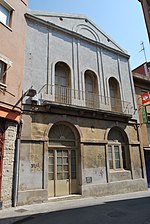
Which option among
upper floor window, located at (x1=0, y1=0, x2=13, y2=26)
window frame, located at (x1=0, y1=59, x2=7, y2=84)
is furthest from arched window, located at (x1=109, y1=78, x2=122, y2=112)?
upper floor window, located at (x1=0, y1=0, x2=13, y2=26)

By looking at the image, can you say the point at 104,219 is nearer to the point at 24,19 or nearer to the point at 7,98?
the point at 7,98

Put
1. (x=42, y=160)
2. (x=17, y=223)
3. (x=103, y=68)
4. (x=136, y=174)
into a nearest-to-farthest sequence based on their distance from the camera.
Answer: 1. (x=17, y=223)
2. (x=42, y=160)
3. (x=136, y=174)
4. (x=103, y=68)

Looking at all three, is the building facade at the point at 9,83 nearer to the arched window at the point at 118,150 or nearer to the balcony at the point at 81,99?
the balcony at the point at 81,99

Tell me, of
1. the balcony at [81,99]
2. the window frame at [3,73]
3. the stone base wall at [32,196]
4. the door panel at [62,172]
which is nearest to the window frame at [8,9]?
the window frame at [3,73]

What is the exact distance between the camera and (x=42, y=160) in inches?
344

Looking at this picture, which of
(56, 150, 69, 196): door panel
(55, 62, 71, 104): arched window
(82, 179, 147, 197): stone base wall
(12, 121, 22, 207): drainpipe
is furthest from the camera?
(55, 62, 71, 104): arched window

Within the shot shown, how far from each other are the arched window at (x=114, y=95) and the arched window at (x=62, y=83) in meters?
3.37

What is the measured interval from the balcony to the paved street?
15.5 feet

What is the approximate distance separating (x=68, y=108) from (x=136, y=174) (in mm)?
6148

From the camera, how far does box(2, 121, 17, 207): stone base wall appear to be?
7.32 m

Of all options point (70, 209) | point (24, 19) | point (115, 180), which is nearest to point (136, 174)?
point (115, 180)

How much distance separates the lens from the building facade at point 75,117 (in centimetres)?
881

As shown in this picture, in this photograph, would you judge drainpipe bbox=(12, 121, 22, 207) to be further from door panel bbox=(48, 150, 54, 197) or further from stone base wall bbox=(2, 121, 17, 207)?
door panel bbox=(48, 150, 54, 197)

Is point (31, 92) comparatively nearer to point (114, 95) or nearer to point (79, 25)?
point (114, 95)
